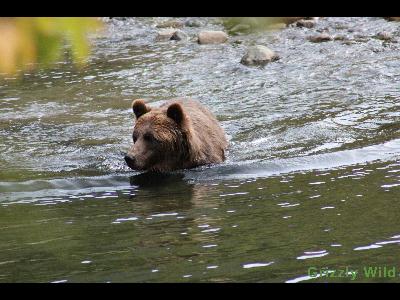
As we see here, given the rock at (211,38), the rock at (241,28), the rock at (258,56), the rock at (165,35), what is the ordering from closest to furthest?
the rock at (241,28) < the rock at (258,56) < the rock at (211,38) < the rock at (165,35)

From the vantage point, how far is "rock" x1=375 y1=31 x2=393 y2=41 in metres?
17.8

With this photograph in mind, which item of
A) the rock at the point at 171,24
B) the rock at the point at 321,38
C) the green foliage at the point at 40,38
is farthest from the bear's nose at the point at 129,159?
the rock at the point at 171,24

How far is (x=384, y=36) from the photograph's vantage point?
17.9 meters

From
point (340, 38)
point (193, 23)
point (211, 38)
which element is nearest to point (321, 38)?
point (340, 38)

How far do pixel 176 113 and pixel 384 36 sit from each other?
10.4 metres

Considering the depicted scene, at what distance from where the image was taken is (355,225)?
5699 millimetres

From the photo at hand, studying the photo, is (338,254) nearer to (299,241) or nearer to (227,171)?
(299,241)

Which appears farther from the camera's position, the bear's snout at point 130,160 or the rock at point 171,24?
the rock at point 171,24

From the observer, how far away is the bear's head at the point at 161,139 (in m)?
8.91

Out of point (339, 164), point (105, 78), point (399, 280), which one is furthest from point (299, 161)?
point (105, 78)

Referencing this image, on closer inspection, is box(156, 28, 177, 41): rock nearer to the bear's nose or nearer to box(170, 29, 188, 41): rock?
box(170, 29, 188, 41): rock

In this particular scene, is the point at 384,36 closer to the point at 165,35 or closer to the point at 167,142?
the point at 165,35

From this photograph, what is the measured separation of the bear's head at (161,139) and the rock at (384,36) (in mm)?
10102

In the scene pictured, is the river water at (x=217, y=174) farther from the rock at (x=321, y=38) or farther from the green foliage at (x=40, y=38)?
the green foliage at (x=40, y=38)
